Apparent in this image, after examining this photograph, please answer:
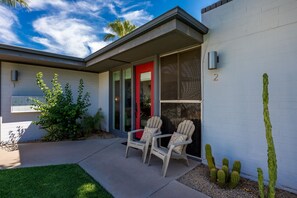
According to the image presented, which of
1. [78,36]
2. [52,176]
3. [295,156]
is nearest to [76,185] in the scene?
[52,176]

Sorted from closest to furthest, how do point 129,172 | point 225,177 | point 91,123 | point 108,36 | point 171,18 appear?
1. point 225,177
2. point 171,18
3. point 129,172
4. point 91,123
5. point 108,36

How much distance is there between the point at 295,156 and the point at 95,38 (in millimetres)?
11456

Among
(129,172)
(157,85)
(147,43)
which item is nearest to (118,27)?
(157,85)

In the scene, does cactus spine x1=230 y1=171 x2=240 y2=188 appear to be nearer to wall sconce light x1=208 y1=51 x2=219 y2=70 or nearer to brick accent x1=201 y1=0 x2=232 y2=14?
wall sconce light x1=208 y1=51 x2=219 y2=70

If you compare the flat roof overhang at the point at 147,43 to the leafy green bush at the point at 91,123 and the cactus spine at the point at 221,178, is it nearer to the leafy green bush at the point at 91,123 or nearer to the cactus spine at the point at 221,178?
the leafy green bush at the point at 91,123

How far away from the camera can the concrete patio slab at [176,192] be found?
224 centimetres

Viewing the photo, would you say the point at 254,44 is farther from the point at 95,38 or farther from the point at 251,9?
the point at 95,38

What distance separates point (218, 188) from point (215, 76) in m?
1.96

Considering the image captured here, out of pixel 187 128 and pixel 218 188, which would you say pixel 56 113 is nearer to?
pixel 187 128

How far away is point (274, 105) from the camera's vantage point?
246cm

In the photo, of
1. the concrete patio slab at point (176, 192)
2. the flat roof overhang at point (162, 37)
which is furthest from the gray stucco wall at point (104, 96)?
the concrete patio slab at point (176, 192)

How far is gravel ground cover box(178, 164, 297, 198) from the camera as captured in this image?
88.1 inches

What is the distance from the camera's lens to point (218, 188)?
2402mm

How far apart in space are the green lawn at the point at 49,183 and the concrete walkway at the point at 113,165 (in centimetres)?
19
